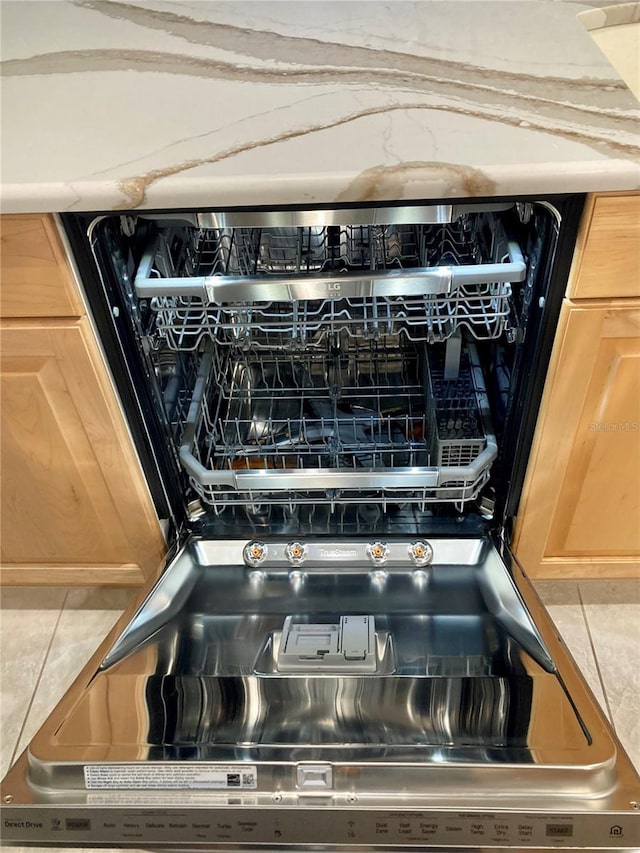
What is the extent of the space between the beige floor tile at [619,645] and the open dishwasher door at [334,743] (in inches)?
16.4

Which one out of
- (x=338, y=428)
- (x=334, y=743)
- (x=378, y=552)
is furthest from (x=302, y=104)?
(x=334, y=743)

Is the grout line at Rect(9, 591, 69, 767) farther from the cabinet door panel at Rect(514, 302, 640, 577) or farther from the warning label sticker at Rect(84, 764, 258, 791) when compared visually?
the cabinet door panel at Rect(514, 302, 640, 577)

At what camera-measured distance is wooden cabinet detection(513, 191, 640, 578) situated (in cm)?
82

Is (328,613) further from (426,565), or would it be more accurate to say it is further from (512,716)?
(512,716)

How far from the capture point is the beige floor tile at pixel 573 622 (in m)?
1.25

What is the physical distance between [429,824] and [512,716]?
15 cm

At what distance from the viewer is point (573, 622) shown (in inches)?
52.3

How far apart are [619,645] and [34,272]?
118 cm

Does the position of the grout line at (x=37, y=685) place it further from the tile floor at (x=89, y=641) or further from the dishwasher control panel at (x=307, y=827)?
the dishwasher control panel at (x=307, y=827)

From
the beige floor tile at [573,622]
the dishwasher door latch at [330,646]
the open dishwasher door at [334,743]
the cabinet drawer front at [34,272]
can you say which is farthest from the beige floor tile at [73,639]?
the beige floor tile at [573,622]

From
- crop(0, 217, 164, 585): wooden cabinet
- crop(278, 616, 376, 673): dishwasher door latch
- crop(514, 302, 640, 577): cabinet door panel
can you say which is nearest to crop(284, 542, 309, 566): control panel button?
crop(278, 616, 376, 673): dishwasher door latch

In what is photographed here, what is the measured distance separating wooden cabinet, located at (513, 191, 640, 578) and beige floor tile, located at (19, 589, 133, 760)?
32.5 inches

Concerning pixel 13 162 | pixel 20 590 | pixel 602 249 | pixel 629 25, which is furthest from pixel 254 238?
pixel 20 590

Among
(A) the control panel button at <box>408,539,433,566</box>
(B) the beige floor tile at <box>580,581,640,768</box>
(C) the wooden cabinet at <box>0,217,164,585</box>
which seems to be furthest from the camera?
(B) the beige floor tile at <box>580,581,640,768</box>
